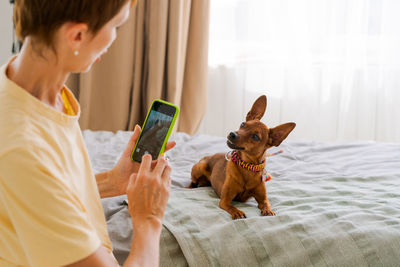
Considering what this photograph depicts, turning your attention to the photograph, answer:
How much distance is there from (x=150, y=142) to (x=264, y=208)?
1.47 feet

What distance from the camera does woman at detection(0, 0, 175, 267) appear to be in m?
0.55

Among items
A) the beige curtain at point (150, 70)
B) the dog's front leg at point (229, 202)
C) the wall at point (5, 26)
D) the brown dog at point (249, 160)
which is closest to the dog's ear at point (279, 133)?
the brown dog at point (249, 160)

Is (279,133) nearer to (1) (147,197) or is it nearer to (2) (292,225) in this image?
(2) (292,225)

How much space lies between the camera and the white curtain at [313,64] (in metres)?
3.28

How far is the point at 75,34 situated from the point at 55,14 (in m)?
0.04

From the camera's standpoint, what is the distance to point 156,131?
1021 mm

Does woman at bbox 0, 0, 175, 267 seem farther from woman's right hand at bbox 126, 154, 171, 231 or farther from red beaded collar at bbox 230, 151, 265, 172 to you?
red beaded collar at bbox 230, 151, 265, 172

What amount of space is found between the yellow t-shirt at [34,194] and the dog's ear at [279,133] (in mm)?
846

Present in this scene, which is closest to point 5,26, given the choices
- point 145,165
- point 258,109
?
point 258,109

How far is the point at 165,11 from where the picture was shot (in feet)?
10.6

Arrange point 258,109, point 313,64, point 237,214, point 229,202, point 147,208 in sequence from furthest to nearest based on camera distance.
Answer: point 313,64
point 258,109
point 229,202
point 237,214
point 147,208

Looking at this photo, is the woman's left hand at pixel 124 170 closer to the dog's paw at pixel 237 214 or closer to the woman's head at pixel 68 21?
the dog's paw at pixel 237 214

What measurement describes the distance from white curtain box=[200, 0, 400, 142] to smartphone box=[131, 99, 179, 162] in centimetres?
259

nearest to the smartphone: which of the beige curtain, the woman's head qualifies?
the woman's head
